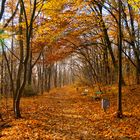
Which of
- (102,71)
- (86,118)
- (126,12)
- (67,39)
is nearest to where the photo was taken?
(86,118)

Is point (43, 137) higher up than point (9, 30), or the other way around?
point (9, 30)

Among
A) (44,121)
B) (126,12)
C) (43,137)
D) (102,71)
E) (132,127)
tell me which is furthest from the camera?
(102,71)

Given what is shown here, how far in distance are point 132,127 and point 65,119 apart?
378cm

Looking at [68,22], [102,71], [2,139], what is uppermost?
[68,22]

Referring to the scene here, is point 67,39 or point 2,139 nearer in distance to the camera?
point 2,139

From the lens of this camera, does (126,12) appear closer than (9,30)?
No

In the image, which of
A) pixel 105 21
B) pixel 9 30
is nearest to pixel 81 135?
pixel 9 30

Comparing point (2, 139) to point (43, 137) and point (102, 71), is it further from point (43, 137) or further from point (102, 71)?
point (102, 71)

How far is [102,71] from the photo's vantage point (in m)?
38.5

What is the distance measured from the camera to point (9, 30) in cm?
1800

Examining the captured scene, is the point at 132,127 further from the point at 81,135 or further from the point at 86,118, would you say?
the point at 86,118

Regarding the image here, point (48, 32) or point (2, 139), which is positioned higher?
point (48, 32)

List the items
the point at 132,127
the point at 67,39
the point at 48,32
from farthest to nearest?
the point at 67,39, the point at 48,32, the point at 132,127

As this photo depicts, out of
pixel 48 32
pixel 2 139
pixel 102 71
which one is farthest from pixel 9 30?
pixel 102 71
